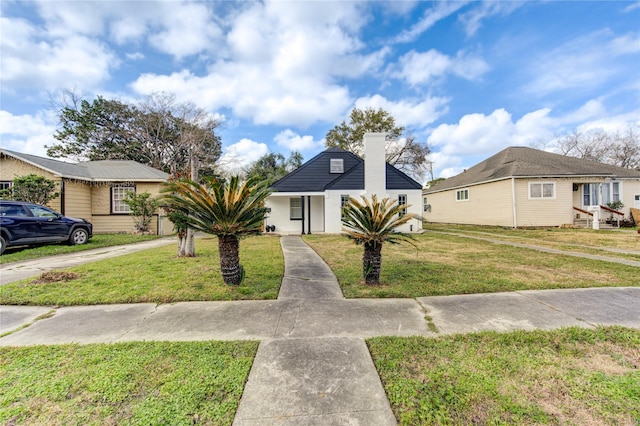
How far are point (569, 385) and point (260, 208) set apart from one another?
4294 millimetres

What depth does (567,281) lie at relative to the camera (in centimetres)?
466

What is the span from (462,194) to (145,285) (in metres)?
21.6

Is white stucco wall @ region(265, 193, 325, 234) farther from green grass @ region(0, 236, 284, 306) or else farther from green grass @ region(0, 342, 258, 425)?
green grass @ region(0, 342, 258, 425)

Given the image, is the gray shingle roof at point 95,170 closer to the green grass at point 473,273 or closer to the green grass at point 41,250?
the green grass at point 41,250

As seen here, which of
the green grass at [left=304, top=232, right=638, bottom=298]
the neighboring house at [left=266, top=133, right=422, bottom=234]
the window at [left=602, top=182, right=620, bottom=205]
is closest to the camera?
the green grass at [left=304, top=232, right=638, bottom=298]

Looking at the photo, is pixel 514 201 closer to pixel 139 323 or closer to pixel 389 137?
pixel 389 137

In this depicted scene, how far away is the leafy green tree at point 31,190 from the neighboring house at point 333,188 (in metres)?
9.82

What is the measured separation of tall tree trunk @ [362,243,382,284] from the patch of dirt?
5.75m

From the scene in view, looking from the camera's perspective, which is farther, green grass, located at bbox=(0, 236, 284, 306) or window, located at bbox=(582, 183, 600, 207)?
window, located at bbox=(582, 183, 600, 207)

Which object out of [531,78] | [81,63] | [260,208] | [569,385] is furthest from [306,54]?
[569,385]

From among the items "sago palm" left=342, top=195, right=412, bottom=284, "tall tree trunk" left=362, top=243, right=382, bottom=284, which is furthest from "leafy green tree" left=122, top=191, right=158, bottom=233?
"tall tree trunk" left=362, top=243, right=382, bottom=284

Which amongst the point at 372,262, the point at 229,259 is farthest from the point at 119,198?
the point at 372,262

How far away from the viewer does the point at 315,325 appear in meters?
2.99

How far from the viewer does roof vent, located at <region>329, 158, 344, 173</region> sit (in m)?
15.4
